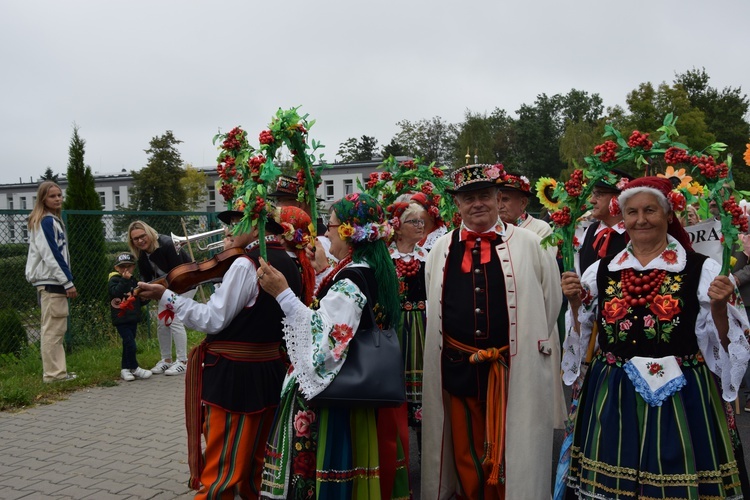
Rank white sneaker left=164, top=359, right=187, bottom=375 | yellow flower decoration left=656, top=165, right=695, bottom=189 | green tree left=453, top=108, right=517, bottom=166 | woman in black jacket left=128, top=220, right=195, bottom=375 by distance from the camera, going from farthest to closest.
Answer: green tree left=453, top=108, right=517, bottom=166 < white sneaker left=164, top=359, right=187, bottom=375 < woman in black jacket left=128, top=220, right=195, bottom=375 < yellow flower decoration left=656, top=165, right=695, bottom=189

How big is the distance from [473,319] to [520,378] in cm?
44

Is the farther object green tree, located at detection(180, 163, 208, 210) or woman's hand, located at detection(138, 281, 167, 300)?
green tree, located at detection(180, 163, 208, 210)

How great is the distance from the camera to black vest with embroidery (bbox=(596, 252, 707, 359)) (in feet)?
10.4

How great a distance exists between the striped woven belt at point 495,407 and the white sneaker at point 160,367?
5.82m

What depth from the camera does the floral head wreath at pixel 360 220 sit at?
11.7 feet

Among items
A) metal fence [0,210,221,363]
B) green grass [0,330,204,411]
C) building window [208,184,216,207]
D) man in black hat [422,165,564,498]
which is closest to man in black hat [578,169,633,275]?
man in black hat [422,165,564,498]

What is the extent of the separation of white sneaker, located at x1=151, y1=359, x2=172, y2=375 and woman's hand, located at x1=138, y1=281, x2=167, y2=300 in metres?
5.23

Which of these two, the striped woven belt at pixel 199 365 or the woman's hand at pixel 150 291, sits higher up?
the woman's hand at pixel 150 291

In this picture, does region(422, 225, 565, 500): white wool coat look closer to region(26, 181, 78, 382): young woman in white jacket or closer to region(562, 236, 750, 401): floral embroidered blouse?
region(562, 236, 750, 401): floral embroidered blouse

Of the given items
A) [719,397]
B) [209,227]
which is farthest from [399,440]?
[209,227]

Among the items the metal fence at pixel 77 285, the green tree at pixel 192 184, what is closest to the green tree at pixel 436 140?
the green tree at pixel 192 184

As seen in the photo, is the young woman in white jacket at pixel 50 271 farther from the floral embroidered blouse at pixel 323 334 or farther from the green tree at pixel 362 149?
the green tree at pixel 362 149

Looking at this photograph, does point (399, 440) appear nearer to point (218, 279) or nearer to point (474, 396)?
point (474, 396)

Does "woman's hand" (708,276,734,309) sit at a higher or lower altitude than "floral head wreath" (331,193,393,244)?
lower
